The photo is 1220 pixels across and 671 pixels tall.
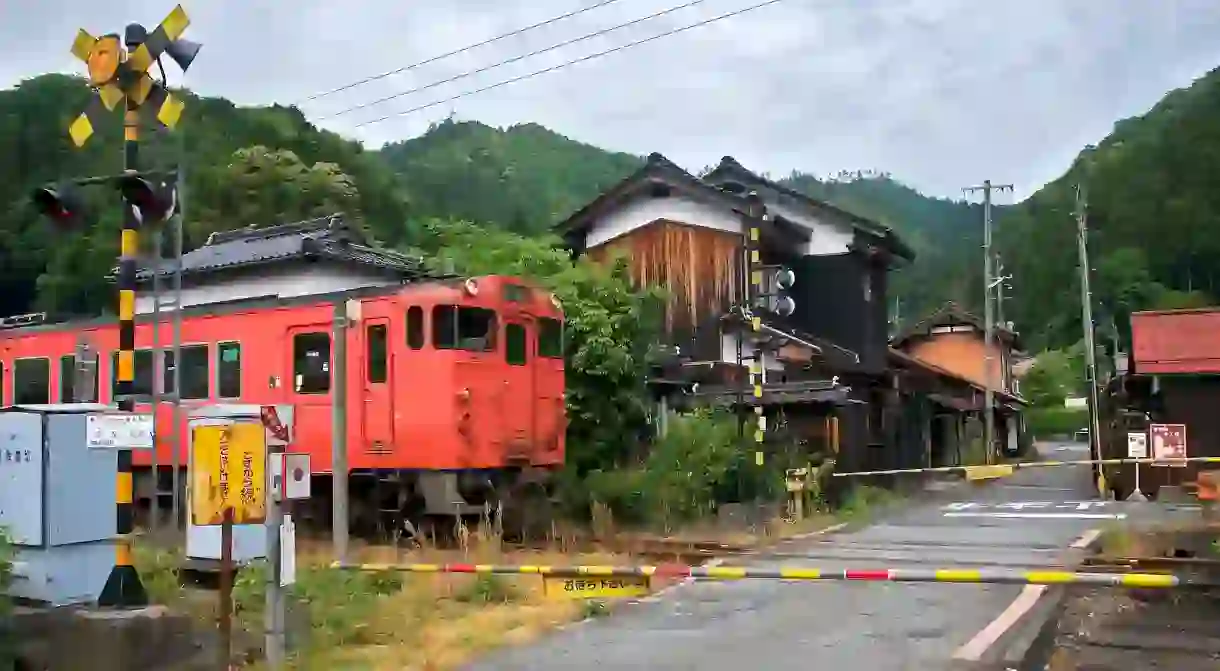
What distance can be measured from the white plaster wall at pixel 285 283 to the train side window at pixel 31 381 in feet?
15.5

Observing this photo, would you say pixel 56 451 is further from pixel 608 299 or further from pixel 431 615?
pixel 608 299

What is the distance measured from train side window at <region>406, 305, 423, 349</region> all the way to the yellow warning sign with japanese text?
544cm

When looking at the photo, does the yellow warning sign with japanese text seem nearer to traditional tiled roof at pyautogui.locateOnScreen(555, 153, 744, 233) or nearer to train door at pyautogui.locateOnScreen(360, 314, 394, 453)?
train door at pyautogui.locateOnScreen(360, 314, 394, 453)

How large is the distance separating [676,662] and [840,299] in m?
17.2

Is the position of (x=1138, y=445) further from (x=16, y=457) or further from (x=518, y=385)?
(x=16, y=457)

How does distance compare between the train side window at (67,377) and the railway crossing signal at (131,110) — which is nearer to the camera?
the railway crossing signal at (131,110)

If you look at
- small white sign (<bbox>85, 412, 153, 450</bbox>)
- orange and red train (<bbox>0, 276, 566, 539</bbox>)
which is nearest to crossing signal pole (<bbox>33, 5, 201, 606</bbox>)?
small white sign (<bbox>85, 412, 153, 450</bbox>)

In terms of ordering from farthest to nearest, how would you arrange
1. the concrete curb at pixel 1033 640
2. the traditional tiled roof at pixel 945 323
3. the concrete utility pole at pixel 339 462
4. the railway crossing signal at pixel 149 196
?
the traditional tiled roof at pixel 945 323, the concrete utility pole at pixel 339 462, the railway crossing signal at pixel 149 196, the concrete curb at pixel 1033 640

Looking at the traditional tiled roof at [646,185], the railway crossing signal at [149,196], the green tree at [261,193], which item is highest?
the green tree at [261,193]

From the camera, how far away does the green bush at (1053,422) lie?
5203 centimetres

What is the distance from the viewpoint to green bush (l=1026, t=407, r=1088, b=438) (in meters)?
52.0

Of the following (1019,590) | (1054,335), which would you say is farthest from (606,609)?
(1054,335)

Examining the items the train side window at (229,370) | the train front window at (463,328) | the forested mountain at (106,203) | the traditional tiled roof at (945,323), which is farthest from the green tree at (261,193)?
the train front window at (463,328)

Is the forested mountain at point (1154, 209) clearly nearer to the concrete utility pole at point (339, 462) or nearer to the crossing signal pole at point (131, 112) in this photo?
the concrete utility pole at point (339, 462)
